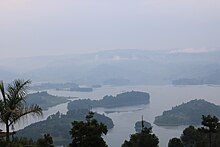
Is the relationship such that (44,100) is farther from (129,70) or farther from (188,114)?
(129,70)

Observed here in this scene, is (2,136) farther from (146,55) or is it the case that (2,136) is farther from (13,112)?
(146,55)

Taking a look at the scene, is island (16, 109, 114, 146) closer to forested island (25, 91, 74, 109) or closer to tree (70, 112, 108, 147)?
forested island (25, 91, 74, 109)

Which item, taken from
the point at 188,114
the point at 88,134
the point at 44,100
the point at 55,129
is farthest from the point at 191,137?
the point at 44,100

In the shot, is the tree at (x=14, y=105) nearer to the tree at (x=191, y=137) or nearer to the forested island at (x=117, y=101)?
the tree at (x=191, y=137)

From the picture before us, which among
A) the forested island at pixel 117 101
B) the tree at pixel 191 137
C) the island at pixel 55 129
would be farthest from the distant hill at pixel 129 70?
the tree at pixel 191 137

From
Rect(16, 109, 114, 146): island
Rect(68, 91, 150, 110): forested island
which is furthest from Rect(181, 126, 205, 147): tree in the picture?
Rect(68, 91, 150, 110): forested island
